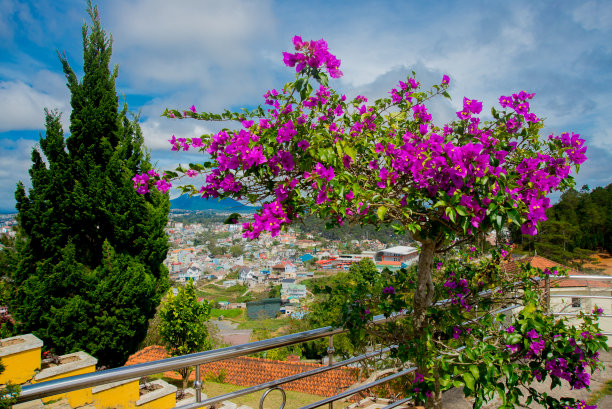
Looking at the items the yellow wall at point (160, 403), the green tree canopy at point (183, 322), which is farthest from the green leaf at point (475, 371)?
the green tree canopy at point (183, 322)

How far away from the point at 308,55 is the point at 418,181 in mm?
575

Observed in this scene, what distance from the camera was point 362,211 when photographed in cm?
125

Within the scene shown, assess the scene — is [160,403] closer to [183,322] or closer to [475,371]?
[183,322]

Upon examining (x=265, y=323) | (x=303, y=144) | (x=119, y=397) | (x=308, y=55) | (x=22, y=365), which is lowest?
(x=265, y=323)

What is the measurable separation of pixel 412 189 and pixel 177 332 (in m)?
8.84

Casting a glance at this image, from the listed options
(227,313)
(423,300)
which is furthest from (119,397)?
(227,313)

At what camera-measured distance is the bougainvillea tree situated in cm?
121

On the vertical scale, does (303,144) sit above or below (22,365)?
above

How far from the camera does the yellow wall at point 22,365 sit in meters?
3.46

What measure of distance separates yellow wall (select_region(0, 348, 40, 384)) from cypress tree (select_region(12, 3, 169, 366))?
2834 mm

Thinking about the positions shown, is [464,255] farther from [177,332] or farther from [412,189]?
[177,332]

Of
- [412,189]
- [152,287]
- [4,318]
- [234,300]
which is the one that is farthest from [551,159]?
[234,300]

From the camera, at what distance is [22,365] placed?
354 centimetres

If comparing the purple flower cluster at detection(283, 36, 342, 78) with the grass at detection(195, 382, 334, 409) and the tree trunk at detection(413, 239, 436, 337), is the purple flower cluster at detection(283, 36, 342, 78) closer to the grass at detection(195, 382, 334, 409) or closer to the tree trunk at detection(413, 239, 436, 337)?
the tree trunk at detection(413, 239, 436, 337)
